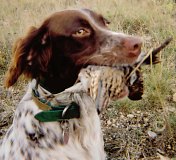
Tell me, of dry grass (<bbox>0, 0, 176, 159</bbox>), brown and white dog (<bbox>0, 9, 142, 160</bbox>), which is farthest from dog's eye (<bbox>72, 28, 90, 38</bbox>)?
dry grass (<bbox>0, 0, 176, 159</bbox>)

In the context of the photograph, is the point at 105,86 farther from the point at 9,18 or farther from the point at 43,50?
the point at 9,18

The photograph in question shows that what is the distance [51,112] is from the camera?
9.46ft

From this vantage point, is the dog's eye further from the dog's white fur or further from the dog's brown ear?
the dog's white fur

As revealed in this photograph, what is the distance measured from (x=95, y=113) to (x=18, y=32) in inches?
155

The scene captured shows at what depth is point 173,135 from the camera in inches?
153

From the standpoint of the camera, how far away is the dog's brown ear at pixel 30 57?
2.93m

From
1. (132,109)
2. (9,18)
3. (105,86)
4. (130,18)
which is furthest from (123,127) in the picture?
(9,18)

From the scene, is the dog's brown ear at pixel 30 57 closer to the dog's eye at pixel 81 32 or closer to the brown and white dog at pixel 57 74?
the brown and white dog at pixel 57 74

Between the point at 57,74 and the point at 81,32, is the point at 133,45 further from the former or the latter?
the point at 57,74

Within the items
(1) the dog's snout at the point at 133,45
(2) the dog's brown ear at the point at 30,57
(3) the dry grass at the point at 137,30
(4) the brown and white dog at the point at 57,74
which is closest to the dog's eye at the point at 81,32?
(4) the brown and white dog at the point at 57,74

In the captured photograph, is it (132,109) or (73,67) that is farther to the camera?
(132,109)

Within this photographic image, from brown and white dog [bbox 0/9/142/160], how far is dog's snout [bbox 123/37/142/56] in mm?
196

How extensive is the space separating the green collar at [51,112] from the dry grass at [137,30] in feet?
2.58

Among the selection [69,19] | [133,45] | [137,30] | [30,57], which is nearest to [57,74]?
[30,57]
